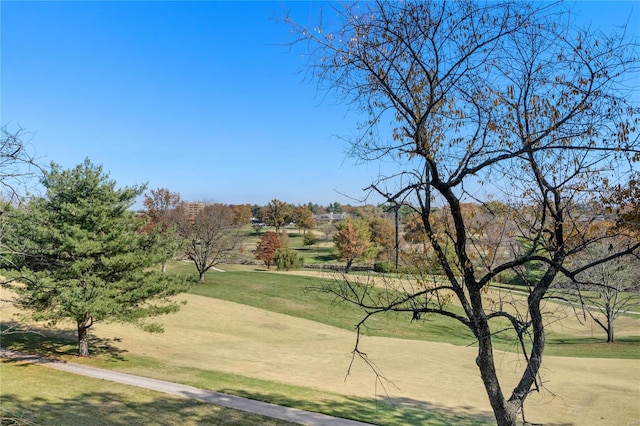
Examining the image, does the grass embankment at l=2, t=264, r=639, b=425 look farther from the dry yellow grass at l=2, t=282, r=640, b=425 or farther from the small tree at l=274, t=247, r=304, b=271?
the small tree at l=274, t=247, r=304, b=271

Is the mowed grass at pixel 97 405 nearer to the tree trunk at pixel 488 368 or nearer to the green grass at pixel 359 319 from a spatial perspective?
the tree trunk at pixel 488 368

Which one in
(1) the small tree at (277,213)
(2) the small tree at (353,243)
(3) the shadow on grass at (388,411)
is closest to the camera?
(3) the shadow on grass at (388,411)

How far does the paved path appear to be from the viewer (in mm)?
10352

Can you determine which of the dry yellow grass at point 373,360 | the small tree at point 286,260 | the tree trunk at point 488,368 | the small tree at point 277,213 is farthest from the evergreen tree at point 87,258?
the small tree at point 277,213

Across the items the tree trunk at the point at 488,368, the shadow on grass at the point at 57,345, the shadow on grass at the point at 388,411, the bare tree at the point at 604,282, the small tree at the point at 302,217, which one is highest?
the small tree at the point at 302,217

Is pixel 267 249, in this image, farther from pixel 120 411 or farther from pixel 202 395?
pixel 120 411

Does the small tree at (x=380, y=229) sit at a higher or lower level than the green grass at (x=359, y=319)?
higher

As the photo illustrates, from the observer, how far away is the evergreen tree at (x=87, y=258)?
43.8ft

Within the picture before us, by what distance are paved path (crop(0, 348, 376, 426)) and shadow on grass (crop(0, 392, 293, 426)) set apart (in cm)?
44

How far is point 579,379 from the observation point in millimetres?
16266

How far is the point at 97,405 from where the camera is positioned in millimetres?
10344

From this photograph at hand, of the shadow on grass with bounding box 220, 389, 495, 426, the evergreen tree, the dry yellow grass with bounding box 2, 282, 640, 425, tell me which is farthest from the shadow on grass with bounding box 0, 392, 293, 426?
the dry yellow grass with bounding box 2, 282, 640, 425

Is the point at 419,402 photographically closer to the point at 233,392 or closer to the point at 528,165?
the point at 233,392

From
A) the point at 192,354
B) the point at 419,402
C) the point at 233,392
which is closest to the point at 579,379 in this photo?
the point at 419,402
